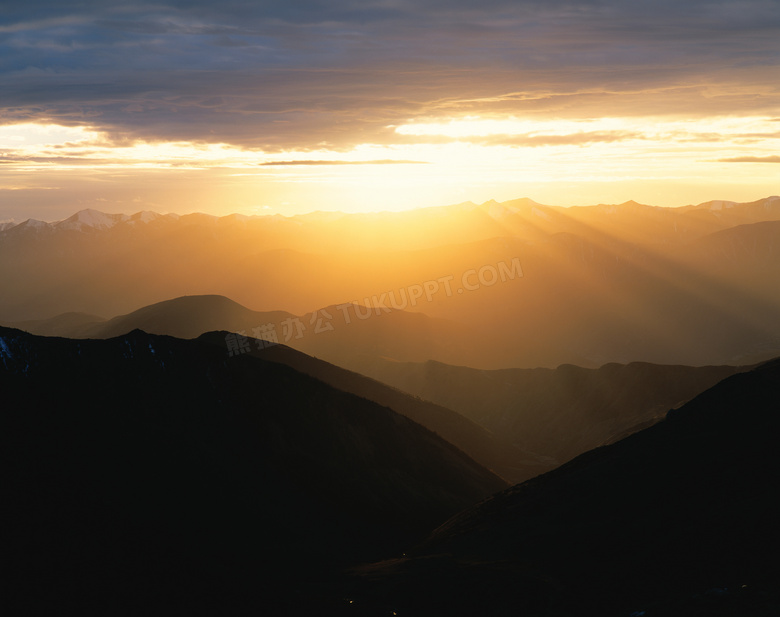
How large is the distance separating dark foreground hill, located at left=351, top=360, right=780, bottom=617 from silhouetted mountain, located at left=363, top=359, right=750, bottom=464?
64.3 metres

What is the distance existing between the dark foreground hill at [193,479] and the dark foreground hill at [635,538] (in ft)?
33.3

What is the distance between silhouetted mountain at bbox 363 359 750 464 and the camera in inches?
6083

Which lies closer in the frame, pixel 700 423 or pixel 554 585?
pixel 554 585

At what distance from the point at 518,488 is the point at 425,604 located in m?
36.0

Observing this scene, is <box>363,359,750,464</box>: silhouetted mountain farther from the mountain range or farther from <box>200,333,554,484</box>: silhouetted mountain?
<box>200,333,554,484</box>: silhouetted mountain

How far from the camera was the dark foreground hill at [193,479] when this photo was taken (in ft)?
174

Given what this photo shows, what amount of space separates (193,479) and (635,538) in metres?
49.4

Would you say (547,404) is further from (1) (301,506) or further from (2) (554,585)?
(2) (554,585)

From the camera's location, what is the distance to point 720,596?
4175 centimetres

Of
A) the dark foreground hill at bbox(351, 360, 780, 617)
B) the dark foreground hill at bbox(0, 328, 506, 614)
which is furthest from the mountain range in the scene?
the dark foreground hill at bbox(351, 360, 780, 617)

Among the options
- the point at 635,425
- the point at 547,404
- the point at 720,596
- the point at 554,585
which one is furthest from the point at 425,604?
the point at 547,404

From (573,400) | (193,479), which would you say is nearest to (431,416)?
(573,400)

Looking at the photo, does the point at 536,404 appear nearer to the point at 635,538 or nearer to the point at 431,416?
the point at 431,416

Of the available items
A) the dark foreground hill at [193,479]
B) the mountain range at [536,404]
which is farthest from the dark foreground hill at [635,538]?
the mountain range at [536,404]
